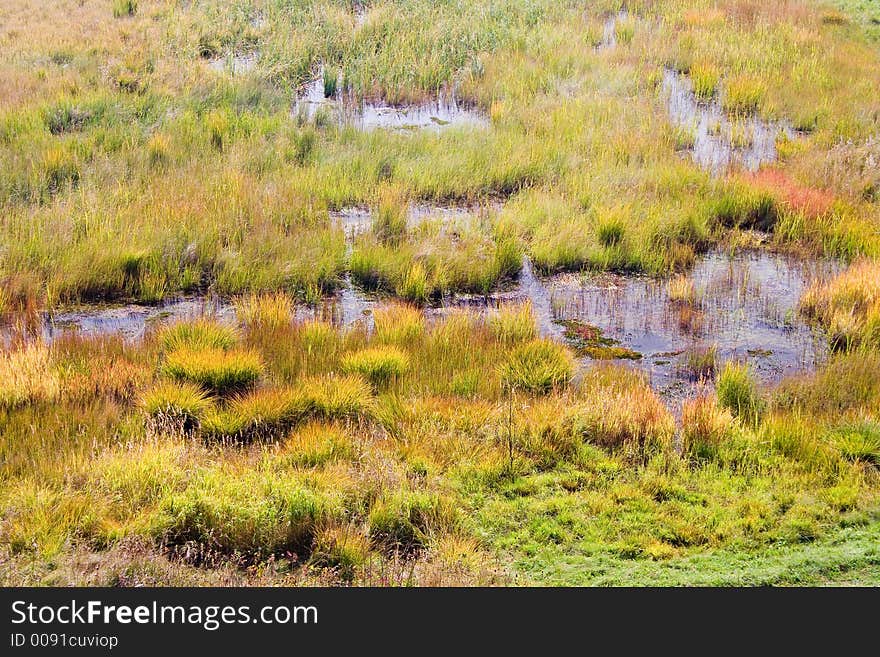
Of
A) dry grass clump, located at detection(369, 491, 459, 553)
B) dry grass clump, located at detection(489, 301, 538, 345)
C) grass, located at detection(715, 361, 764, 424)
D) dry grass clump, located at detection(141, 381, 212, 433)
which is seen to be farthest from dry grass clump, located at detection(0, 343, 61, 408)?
grass, located at detection(715, 361, 764, 424)

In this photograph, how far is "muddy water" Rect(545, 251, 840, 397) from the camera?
903cm

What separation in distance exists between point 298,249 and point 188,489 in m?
5.25

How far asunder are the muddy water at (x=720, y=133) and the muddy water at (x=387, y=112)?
11.7 feet

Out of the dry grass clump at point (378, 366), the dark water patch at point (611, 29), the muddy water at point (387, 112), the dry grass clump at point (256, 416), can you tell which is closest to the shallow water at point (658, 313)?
the dry grass clump at point (378, 366)

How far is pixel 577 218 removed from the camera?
1206 centimetres

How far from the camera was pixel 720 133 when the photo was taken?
15469 millimetres

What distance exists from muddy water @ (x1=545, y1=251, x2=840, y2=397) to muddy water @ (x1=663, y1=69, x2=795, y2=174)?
298 centimetres

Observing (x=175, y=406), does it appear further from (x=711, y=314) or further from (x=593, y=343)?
(x=711, y=314)

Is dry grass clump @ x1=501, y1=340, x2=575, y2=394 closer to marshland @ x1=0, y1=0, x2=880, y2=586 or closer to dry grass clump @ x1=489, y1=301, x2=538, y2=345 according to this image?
marshland @ x1=0, y1=0, x2=880, y2=586

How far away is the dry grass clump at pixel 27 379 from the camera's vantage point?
293 inches

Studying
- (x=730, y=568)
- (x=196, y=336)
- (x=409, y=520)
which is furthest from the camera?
(x=196, y=336)

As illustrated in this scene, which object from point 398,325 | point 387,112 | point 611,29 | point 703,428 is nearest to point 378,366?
point 398,325

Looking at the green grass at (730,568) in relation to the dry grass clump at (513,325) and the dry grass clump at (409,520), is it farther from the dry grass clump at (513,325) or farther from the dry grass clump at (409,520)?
the dry grass clump at (513,325)

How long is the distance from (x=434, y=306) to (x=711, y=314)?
3.13 meters
